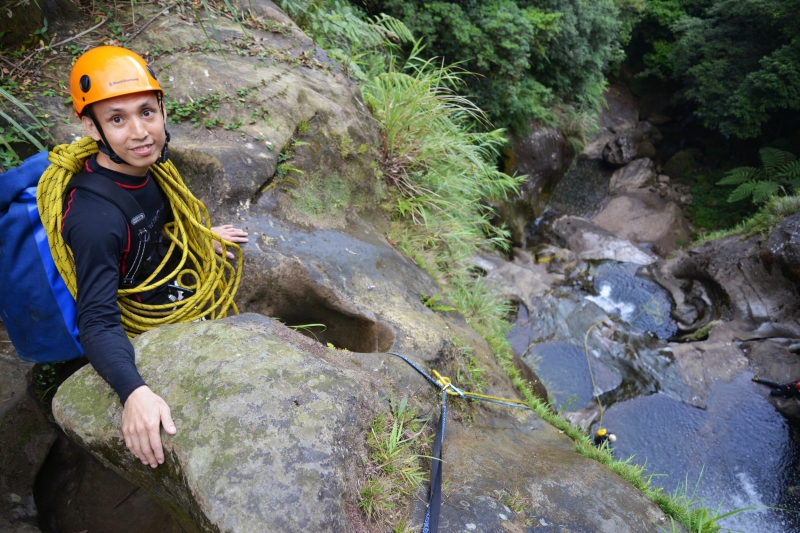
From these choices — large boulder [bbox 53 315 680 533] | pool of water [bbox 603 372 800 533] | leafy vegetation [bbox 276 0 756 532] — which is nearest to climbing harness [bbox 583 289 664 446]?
pool of water [bbox 603 372 800 533]

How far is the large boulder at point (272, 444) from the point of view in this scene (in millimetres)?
1528

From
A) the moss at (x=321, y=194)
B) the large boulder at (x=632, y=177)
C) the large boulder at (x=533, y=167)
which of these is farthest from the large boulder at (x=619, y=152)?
the moss at (x=321, y=194)

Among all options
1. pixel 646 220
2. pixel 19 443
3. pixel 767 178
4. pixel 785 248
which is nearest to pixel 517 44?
pixel 785 248

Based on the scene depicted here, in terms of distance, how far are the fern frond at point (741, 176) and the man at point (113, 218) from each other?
15.7m

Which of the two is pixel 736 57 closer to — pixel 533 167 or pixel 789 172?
pixel 789 172

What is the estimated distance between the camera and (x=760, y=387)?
6.72 metres

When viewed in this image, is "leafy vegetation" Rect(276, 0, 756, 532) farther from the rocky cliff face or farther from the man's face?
the man's face

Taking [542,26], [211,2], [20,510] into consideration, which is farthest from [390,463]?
[542,26]

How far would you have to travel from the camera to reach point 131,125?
190 centimetres

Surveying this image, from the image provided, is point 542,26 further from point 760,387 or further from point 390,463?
point 390,463

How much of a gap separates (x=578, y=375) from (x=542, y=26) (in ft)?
20.0

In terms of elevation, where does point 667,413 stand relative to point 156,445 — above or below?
below

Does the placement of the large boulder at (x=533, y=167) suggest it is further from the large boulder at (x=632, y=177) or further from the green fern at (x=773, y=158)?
the green fern at (x=773, y=158)

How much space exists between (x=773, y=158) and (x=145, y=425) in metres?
16.4
